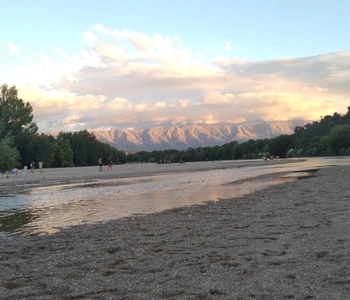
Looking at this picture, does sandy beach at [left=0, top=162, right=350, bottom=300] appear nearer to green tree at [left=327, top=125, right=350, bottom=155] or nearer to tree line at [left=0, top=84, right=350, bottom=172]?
tree line at [left=0, top=84, right=350, bottom=172]

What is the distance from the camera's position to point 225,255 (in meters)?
8.23

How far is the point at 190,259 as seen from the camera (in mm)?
8078

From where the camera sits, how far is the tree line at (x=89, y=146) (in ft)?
268

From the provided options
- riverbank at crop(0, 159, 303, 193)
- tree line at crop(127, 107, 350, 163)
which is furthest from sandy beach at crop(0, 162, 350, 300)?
Answer: tree line at crop(127, 107, 350, 163)

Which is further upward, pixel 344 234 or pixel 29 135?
pixel 29 135

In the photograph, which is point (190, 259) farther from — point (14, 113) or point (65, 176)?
point (14, 113)

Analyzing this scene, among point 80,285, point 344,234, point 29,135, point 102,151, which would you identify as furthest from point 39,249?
point 102,151

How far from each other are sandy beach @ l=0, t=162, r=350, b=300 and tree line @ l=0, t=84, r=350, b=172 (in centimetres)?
4631

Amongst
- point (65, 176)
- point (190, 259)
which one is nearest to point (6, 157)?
point (65, 176)

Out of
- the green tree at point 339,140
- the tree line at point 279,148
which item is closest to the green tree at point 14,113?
the tree line at point 279,148

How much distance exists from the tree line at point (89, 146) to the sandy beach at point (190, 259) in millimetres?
46311

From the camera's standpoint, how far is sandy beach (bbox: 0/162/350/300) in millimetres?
6176

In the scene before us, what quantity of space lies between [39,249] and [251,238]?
212 inches

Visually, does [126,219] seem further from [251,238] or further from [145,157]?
[145,157]
